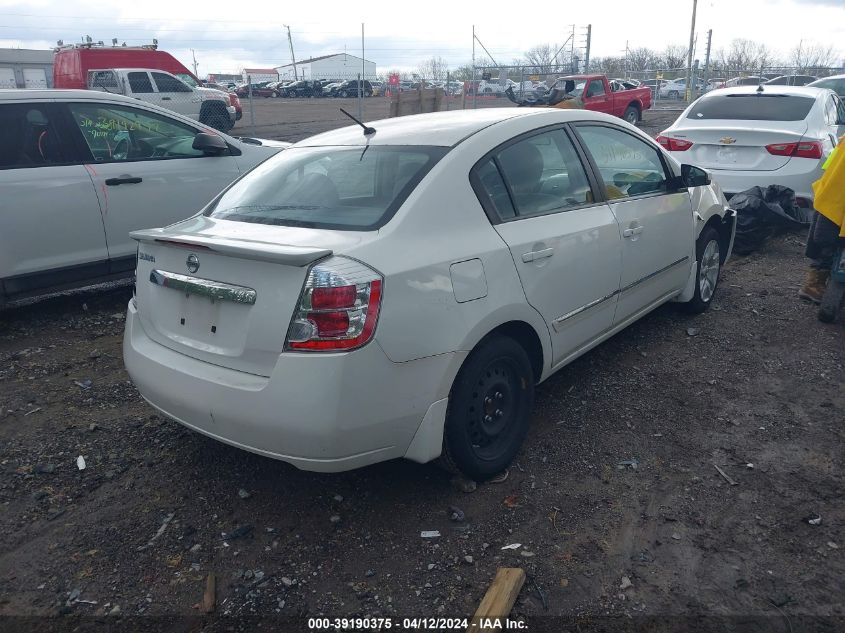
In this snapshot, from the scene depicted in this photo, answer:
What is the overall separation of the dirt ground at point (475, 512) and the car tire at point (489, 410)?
161mm

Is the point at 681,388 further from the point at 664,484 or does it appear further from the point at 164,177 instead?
the point at 164,177

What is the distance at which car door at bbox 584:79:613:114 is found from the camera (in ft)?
69.0

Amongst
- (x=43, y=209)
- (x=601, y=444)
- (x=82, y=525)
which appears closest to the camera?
(x=82, y=525)

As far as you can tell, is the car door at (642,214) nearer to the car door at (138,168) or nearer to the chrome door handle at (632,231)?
the chrome door handle at (632,231)

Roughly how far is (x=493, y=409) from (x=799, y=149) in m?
6.05

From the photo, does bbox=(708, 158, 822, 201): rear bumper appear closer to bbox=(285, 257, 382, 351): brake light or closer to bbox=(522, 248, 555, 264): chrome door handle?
bbox=(522, 248, 555, 264): chrome door handle

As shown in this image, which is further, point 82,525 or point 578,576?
point 82,525

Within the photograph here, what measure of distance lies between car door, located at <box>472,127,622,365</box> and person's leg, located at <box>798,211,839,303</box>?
223cm

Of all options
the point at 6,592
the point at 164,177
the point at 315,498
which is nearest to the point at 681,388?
the point at 315,498

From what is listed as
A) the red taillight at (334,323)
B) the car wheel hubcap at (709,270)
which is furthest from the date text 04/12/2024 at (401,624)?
the car wheel hubcap at (709,270)

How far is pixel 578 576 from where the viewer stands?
9.05 ft

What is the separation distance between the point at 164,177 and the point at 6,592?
398 cm

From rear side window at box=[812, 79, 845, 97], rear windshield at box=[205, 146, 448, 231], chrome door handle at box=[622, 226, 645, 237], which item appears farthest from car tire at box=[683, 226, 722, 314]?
rear side window at box=[812, 79, 845, 97]

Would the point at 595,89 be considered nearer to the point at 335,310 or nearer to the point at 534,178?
the point at 534,178
